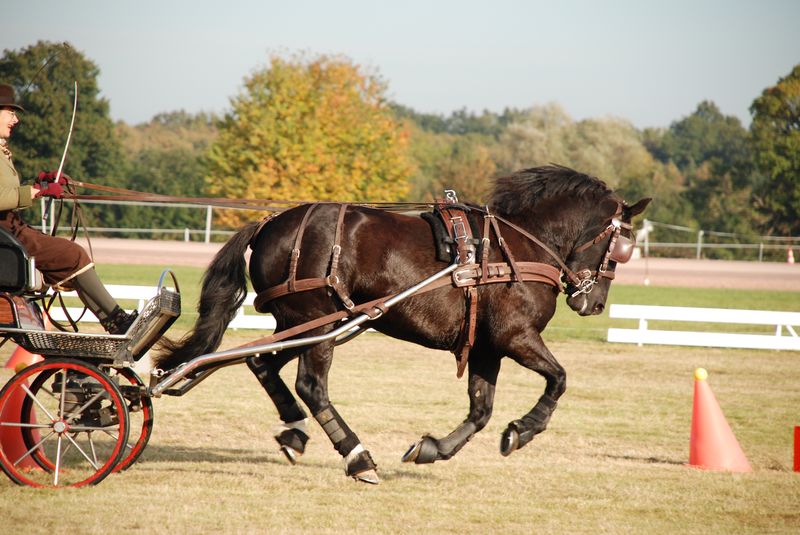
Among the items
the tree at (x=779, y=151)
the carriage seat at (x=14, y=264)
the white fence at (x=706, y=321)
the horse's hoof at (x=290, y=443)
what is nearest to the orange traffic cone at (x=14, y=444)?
the carriage seat at (x=14, y=264)

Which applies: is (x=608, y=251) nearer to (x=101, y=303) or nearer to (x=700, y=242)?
(x=101, y=303)

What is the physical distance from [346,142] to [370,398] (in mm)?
35875

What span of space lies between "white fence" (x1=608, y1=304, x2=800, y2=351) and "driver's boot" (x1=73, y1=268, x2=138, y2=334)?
35.4 ft

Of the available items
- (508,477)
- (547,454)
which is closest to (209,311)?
(508,477)

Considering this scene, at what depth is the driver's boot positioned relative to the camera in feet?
20.6

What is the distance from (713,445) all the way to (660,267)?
115 feet

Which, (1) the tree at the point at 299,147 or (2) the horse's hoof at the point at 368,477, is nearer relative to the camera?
(2) the horse's hoof at the point at 368,477

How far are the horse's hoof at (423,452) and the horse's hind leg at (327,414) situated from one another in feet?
0.98

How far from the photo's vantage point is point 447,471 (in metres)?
7.40

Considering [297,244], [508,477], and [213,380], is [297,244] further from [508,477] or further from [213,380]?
[213,380]

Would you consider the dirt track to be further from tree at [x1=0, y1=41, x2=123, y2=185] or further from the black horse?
the black horse

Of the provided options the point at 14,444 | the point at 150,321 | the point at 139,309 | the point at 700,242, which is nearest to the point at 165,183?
the point at 700,242

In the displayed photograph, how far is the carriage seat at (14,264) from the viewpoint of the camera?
588 centimetres

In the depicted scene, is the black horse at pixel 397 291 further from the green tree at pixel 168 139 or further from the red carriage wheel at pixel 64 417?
the green tree at pixel 168 139
